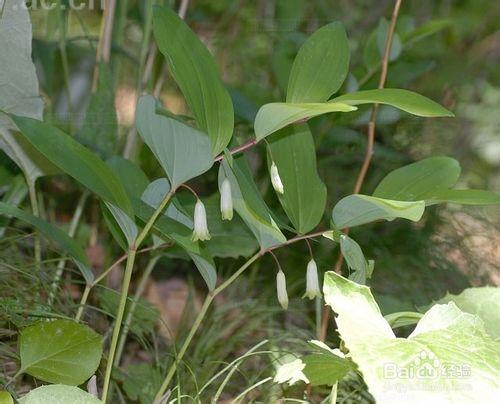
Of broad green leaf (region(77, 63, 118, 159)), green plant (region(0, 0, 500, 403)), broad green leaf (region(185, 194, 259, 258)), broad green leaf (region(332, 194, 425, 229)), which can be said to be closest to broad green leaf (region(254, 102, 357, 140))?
green plant (region(0, 0, 500, 403))

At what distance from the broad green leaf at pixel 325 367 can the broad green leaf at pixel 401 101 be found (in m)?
0.26

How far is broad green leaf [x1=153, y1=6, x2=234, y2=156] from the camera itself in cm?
86

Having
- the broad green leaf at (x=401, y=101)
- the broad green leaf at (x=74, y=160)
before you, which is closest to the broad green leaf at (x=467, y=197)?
the broad green leaf at (x=401, y=101)

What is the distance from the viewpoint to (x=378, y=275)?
65.4 inches

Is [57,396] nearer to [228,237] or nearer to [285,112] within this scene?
[285,112]

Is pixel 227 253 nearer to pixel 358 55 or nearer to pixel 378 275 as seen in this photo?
pixel 378 275

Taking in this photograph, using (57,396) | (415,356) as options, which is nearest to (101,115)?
(57,396)

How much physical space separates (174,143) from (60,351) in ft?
0.86

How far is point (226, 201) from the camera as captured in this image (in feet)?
2.81

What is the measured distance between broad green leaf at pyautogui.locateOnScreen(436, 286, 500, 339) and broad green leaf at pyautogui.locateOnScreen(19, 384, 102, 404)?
488 mm

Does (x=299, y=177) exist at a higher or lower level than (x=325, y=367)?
higher

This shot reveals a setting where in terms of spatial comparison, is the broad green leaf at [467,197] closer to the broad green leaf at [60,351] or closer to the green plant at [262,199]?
the green plant at [262,199]

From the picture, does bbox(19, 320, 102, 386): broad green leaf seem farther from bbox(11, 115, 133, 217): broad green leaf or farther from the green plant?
bbox(11, 115, 133, 217): broad green leaf

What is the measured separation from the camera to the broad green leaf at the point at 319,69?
0.90 m
